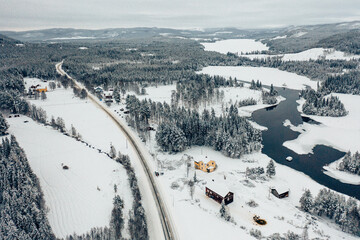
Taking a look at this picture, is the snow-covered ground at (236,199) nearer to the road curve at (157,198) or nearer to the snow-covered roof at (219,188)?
the snow-covered roof at (219,188)

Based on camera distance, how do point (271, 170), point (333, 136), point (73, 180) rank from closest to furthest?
point (73, 180)
point (271, 170)
point (333, 136)

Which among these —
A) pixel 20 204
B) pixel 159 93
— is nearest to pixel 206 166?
pixel 20 204

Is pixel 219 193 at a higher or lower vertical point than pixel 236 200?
higher

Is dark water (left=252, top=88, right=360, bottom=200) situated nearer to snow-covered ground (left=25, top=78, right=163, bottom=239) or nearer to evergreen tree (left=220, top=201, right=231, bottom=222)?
evergreen tree (left=220, top=201, right=231, bottom=222)

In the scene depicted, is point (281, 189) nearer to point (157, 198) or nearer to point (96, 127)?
point (157, 198)

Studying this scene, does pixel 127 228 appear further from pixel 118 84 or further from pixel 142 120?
pixel 118 84
